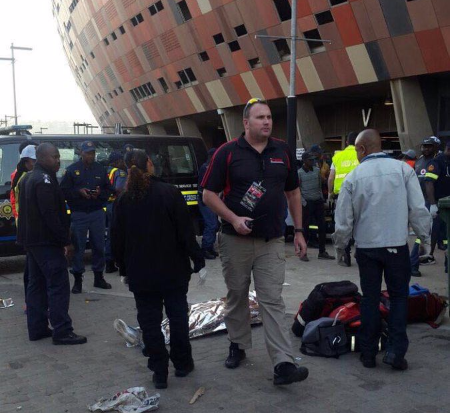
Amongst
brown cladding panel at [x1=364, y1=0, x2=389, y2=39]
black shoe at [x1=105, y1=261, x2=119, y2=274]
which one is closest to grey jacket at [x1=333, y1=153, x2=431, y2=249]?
black shoe at [x1=105, y1=261, x2=119, y2=274]

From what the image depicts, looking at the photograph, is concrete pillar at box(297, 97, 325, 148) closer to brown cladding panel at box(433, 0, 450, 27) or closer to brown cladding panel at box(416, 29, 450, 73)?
brown cladding panel at box(416, 29, 450, 73)

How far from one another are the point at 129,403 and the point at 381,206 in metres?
2.34

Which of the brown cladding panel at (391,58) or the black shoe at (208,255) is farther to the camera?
the brown cladding panel at (391,58)

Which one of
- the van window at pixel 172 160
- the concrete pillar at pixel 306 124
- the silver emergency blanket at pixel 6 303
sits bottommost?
the silver emergency blanket at pixel 6 303

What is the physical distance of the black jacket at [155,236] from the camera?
14.5ft

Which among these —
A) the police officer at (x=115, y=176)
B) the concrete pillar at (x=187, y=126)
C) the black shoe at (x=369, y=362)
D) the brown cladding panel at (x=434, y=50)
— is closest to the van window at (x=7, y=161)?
the police officer at (x=115, y=176)

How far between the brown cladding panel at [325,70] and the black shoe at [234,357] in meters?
20.2

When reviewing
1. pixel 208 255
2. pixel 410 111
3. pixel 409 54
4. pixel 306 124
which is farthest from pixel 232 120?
pixel 208 255

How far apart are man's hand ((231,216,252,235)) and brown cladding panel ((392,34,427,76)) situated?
58.7ft

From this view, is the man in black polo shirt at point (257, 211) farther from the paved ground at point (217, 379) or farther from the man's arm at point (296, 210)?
the paved ground at point (217, 379)

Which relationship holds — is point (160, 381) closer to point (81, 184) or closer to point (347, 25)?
point (81, 184)

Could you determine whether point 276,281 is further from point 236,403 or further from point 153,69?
point 153,69

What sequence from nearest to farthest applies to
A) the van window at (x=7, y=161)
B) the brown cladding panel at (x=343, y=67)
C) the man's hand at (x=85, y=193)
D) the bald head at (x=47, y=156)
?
the bald head at (x=47, y=156), the man's hand at (x=85, y=193), the van window at (x=7, y=161), the brown cladding panel at (x=343, y=67)

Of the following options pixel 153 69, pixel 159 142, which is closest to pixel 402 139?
pixel 159 142
